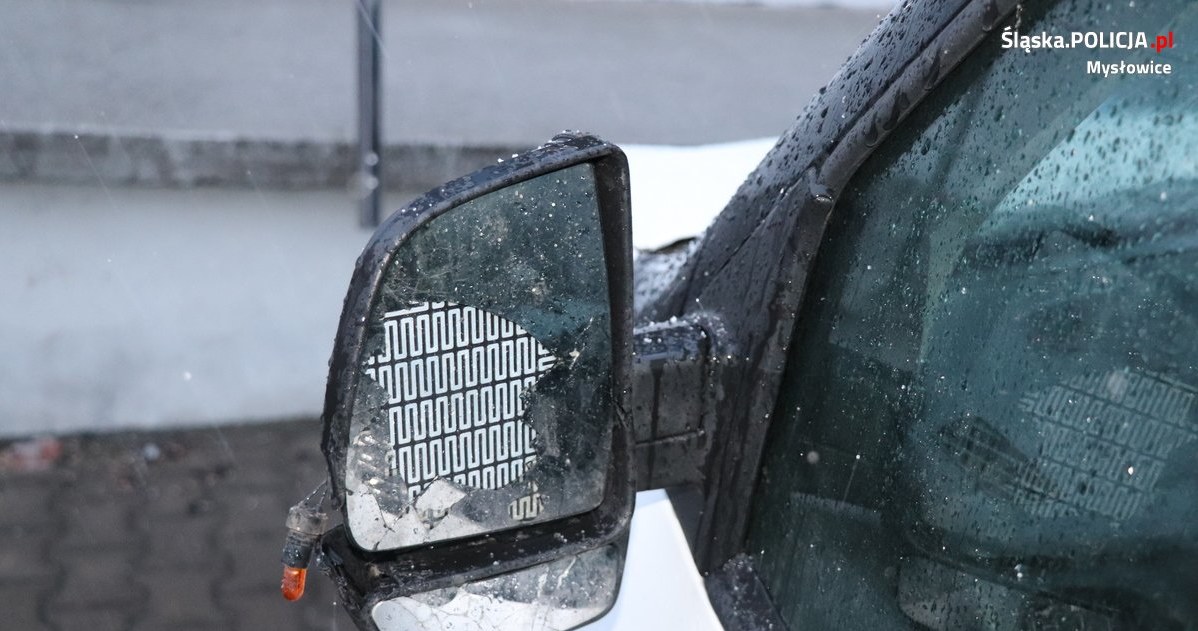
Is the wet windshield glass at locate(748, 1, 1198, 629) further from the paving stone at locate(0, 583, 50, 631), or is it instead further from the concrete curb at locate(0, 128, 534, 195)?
the concrete curb at locate(0, 128, 534, 195)

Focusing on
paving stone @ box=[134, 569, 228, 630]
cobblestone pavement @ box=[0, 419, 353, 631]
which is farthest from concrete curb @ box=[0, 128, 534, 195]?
paving stone @ box=[134, 569, 228, 630]

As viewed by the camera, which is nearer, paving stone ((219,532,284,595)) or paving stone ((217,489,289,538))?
paving stone ((219,532,284,595))

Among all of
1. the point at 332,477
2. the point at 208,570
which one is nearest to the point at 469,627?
the point at 332,477

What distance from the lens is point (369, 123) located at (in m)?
3.91

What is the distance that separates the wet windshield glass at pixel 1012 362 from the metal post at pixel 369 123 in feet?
9.47

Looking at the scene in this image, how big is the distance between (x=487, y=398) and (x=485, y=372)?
1.0 inches

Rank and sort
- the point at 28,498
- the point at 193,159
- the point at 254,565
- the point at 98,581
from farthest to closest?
the point at 28,498 < the point at 193,159 < the point at 254,565 < the point at 98,581

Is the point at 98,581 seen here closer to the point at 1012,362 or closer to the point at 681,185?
the point at 681,185

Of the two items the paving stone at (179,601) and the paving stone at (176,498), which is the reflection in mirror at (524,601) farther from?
the paving stone at (176,498)

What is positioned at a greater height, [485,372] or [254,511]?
[485,372]

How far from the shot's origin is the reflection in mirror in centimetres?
113

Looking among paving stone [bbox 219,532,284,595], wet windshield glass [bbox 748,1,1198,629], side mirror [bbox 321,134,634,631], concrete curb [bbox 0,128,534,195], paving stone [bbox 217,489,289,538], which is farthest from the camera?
paving stone [bbox 217,489,289,538]

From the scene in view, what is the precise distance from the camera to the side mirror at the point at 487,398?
3.39 feet

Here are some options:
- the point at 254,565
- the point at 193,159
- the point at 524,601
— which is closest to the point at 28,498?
the point at 254,565
